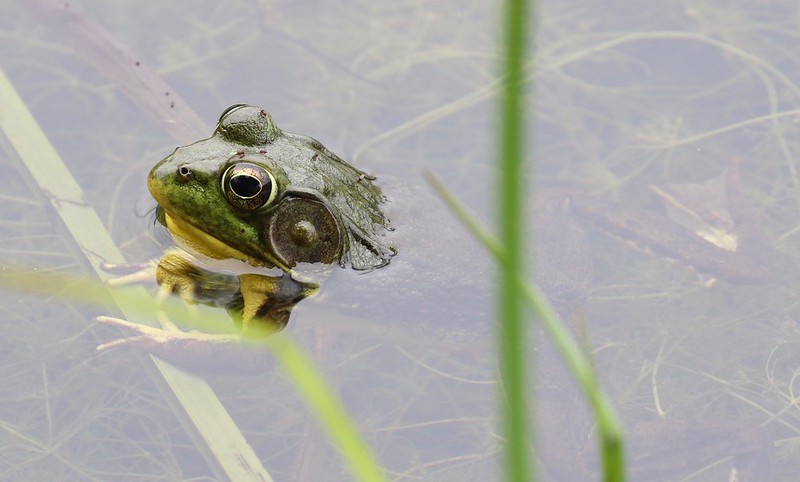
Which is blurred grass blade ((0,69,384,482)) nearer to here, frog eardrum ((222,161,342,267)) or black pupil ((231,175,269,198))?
frog eardrum ((222,161,342,267))

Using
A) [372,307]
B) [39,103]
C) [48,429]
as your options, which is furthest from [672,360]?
[39,103]

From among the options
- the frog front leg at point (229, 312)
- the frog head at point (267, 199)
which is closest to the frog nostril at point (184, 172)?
the frog head at point (267, 199)

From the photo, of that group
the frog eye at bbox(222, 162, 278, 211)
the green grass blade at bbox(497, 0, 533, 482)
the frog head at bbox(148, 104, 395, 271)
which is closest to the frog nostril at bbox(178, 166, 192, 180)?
the frog head at bbox(148, 104, 395, 271)

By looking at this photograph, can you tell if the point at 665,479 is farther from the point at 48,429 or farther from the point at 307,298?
the point at 48,429

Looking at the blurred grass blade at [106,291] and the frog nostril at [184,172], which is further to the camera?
the frog nostril at [184,172]

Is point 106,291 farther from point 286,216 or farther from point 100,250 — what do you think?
point 286,216

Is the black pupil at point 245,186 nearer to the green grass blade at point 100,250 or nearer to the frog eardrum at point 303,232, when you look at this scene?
the frog eardrum at point 303,232

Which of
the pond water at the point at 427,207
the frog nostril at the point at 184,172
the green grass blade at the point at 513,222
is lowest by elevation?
the pond water at the point at 427,207
